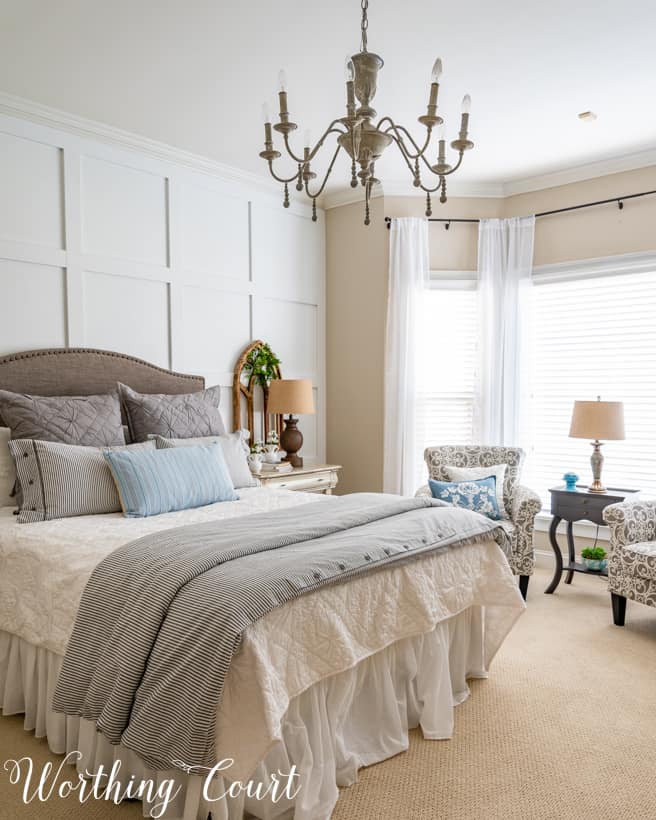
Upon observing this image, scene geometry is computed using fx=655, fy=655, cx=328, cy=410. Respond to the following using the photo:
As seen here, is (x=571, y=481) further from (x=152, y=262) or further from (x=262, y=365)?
(x=152, y=262)

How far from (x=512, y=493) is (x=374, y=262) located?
2.19 m

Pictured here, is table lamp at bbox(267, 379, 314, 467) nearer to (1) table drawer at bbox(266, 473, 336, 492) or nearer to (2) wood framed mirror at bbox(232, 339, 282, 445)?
(2) wood framed mirror at bbox(232, 339, 282, 445)

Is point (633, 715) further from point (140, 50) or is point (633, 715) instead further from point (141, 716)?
point (140, 50)

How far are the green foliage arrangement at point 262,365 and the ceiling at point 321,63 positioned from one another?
1.47 metres

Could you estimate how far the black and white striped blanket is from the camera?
1.75 meters

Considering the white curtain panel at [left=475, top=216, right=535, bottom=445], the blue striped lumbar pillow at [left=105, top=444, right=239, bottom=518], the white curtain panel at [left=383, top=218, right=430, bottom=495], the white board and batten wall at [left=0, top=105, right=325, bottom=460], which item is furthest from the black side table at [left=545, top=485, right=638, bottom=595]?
the blue striped lumbar pillow at [left=105, top=444, right=239, bottom=518]

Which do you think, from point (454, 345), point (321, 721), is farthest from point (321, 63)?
point (321, 721)

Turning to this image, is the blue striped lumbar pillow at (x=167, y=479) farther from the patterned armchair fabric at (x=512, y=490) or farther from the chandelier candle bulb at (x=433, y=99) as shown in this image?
the chandelier candle bulb at (x=433, y=99)

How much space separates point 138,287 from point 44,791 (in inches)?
114

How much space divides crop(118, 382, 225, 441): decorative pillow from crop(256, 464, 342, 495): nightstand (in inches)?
26.9

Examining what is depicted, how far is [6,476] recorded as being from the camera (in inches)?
123

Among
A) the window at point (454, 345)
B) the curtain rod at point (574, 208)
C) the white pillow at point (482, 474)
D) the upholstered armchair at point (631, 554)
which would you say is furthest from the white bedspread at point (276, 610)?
the curtain rod at point (574, 208)

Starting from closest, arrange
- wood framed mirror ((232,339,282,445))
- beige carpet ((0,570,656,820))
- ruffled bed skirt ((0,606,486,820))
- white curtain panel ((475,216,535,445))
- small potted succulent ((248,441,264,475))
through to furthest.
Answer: ruffled bed skirt ((0,606,486,820))
beige carpet ((0,570,656,820))
small potted succulent ((248,441,264,475))
wood framed mirror ((232,339,282,445))
white curtain panel ((475,216,535,445))

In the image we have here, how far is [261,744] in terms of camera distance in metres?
1.72
